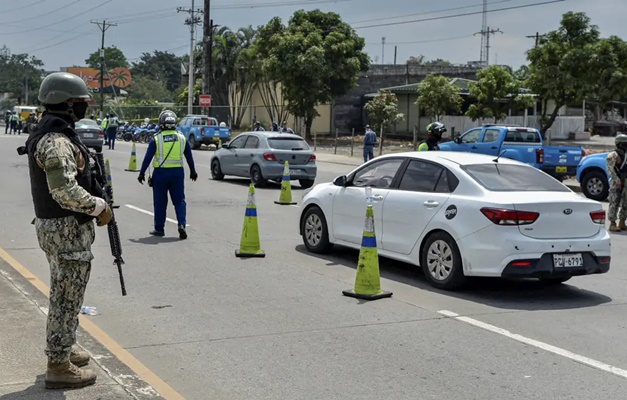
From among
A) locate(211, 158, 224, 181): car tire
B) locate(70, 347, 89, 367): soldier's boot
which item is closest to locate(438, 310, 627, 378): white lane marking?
locate(70, 347, 89, 367): soldier's boot

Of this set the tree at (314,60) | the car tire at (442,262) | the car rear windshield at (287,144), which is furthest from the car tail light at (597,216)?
the tree at (314,60)

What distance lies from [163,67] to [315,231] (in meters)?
143

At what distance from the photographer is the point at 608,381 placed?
20.3ft

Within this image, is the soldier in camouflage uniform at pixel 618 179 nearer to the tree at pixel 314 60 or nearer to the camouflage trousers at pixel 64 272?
the camouflage trousers at pixel 64 272

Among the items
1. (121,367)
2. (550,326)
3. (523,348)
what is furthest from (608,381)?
(121,367)

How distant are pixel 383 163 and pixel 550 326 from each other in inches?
143

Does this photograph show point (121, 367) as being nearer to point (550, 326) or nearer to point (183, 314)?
point (183, 314)

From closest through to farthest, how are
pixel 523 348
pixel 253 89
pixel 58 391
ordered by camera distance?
pixel 58 391, pixel 523 348, pixel 253 89

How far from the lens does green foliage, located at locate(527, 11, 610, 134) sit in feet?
123

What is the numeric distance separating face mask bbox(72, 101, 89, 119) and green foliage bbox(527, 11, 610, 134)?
34612 mm

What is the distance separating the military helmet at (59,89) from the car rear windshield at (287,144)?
17298 millimetres

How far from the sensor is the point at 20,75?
449 ft

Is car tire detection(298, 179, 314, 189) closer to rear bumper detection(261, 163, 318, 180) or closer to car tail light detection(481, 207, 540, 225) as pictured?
rear bumper detection(261, 163, 318, 180)

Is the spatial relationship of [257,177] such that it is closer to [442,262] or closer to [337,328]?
[442,262]
